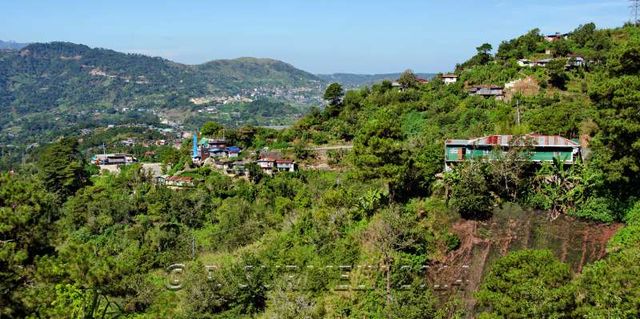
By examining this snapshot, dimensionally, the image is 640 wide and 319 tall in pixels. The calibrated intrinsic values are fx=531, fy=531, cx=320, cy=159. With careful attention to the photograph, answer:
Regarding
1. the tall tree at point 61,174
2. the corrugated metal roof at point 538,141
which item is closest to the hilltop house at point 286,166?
the corrugated metal roof at point 538,141

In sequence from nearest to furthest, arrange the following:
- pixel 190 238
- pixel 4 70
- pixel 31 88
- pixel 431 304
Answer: pixel 431 304
pixel 190 238
pixel 31 88
pixel 4 70

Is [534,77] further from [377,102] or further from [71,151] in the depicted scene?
[71,151]

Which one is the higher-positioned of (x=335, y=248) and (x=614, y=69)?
(x=614, y=69)

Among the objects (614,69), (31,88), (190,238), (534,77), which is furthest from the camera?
(31,88)

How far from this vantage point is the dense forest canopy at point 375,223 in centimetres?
913

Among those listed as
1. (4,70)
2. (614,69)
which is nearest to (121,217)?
(614,69)

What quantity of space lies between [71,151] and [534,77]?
29.8 meters

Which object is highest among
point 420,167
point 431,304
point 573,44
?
point 573,44

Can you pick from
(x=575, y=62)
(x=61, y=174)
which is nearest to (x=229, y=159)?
(x=61, y=174)

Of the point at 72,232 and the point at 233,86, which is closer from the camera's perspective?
the point at 72,232

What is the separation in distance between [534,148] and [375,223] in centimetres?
562

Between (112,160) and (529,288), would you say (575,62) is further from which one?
(112,160)

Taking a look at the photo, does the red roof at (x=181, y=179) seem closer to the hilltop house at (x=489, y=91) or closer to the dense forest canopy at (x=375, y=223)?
the dense forest canopy at (x=375, y=223)

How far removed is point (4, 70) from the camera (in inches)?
6944
